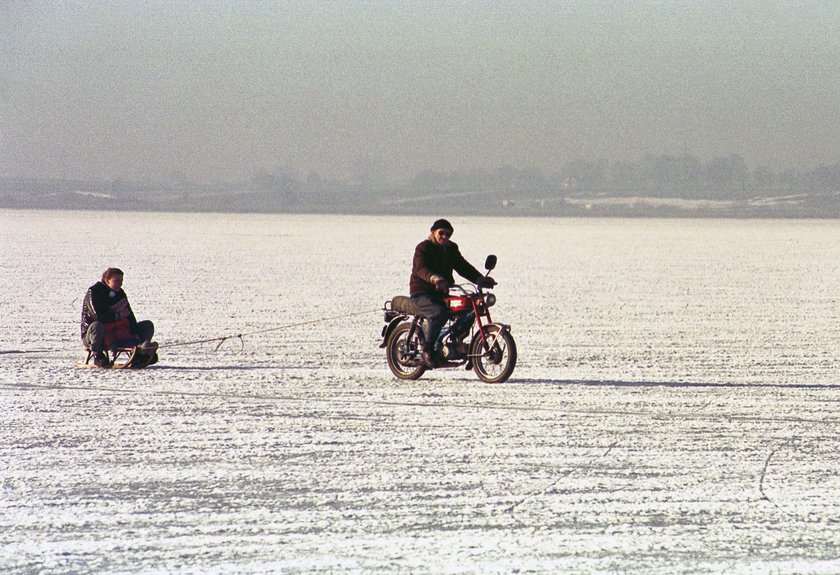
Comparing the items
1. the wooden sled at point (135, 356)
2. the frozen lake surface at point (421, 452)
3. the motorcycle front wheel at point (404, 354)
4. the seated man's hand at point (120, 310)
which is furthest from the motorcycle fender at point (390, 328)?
the seated man's hand at point (120, 310)

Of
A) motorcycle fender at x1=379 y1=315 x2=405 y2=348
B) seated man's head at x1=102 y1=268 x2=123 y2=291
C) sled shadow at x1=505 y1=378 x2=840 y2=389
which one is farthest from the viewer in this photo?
seated man's head at x1=102 y1=268 x2=123 y2=291

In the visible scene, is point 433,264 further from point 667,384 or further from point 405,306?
point 667,384

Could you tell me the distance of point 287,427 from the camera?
9297 mm

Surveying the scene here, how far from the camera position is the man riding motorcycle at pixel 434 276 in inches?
444

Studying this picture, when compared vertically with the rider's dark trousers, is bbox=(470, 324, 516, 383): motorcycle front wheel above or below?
below

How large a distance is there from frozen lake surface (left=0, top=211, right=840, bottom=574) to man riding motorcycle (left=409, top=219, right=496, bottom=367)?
533 mm

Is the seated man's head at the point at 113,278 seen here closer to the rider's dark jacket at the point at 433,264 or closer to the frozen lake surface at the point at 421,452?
the frozen lake surface at the point at 421,452

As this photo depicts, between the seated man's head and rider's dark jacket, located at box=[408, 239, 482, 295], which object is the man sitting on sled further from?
rider's dark jacket, located at box=[408, 239, 482, 295]

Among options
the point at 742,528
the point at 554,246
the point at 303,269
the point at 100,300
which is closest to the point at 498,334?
the point at 100,300

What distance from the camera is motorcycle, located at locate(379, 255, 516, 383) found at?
11.4 m

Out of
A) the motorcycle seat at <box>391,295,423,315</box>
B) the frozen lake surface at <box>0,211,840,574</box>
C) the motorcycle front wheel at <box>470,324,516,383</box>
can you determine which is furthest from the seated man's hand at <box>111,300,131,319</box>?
the motorcycle front wheel at <box>470,324,516,383</box>

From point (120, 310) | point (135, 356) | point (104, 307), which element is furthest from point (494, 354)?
point (104, 307)

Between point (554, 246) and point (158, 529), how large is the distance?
148ft

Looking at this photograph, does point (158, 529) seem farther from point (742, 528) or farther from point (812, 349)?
point (812, 349)
